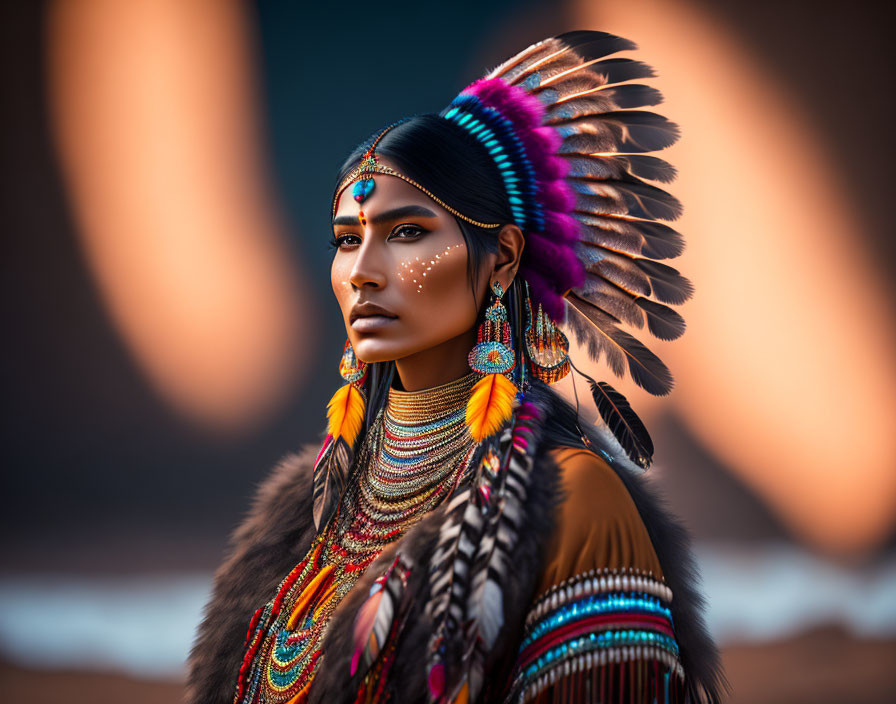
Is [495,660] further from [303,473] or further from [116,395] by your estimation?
[116,395]

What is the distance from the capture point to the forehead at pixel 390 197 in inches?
62.7

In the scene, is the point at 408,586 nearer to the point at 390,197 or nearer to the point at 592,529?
the point at 592,529

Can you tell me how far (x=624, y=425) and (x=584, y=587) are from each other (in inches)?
17.4

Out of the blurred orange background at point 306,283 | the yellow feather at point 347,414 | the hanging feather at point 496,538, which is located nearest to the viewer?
the hanging feather at point 496,538

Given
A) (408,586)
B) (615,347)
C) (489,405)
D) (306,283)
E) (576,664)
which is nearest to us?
(576,664)

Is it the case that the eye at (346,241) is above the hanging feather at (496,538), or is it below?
above

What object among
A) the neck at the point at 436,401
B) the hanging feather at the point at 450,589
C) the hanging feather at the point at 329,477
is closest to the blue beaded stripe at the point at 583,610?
the hanging feather at the point at 450,589

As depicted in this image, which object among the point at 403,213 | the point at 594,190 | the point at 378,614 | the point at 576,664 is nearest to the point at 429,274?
the point at 403,213

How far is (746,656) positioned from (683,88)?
267 cm

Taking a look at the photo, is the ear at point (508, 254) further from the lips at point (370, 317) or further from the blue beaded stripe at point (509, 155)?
the lips at point (370, 317)

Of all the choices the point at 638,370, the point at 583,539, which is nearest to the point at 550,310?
the point at 638,370

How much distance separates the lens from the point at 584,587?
4.32 ft

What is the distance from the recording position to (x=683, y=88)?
3.97m

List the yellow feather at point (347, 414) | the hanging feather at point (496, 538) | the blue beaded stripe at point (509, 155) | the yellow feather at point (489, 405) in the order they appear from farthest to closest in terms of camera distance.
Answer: the yellow feather at point (347, 414) < the blue beaded stripe at point (509, 155) < the yellow feather at point (489, 405) < the hanging feather at point (496, 538)
